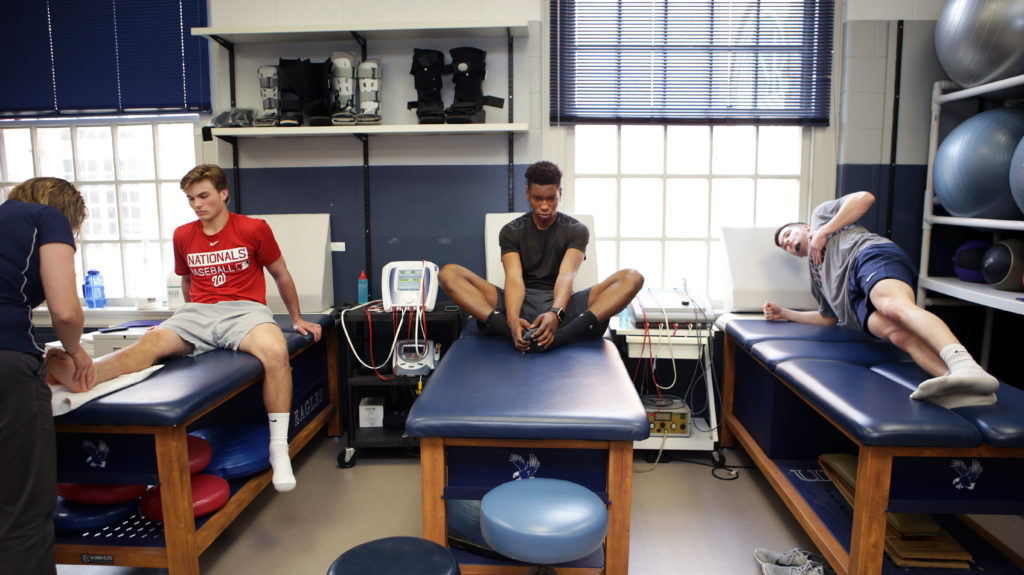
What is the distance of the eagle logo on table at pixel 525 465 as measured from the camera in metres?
1.70

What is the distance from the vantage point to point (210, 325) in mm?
2348

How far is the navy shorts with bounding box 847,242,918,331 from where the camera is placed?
232 cm

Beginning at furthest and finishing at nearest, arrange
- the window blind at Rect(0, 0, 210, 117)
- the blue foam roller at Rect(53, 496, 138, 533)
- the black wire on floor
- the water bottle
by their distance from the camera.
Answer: the water bottle → the window blind at Rect(0, 0, 210, 117) → the black wire on floor → the blue foam roller at Rect(53, 496, 138, 533)

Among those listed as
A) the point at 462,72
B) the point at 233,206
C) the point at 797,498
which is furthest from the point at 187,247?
the point at 797,498

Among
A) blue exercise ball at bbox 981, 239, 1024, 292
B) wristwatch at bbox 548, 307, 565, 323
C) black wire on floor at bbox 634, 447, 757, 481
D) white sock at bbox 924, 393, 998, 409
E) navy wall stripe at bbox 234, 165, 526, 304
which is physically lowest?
black wire on floor at bbox 634, 447, 757, 481

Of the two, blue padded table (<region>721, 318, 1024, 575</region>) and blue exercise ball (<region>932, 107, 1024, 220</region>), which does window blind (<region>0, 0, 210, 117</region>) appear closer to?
blue padded table (<region>721, 318, 1024, 575</region>)

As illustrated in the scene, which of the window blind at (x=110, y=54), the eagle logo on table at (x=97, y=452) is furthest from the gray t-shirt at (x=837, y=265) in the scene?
the window blind at (x=110, y=54)

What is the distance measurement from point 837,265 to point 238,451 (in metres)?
2.67

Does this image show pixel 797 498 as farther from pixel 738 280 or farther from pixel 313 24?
pixel 313 24

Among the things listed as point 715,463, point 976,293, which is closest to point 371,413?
point 715,463

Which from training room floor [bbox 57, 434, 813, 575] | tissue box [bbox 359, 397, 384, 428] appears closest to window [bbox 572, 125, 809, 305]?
training room floor [bbox 57, 434, 813, 575]

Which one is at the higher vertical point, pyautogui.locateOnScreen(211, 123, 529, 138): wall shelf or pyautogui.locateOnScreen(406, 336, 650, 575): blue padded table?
pyautogui.locateOnScreen(211, 123, 529, 138): wall shelf

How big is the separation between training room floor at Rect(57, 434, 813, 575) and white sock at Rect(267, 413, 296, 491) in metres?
0.24

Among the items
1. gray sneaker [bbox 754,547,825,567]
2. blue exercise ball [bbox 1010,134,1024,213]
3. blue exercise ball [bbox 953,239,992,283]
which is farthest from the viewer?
blue exercise ball [bbox 953,239,992,283]
